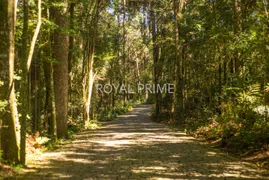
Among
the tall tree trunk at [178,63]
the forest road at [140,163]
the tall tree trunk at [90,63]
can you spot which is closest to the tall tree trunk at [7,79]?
the forest road at [140,163]

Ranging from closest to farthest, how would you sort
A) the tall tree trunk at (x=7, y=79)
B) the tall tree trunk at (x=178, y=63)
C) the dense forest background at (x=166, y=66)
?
1. the tall tree trunk at (x=7, y=79)
2. the dense forest background at (x=166, y=66)
3. the tall tree trunk at (x=178, y=63)

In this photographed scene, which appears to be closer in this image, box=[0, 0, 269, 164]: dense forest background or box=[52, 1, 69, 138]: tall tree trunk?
box=[0, 0, 269, 164]: dense forest background

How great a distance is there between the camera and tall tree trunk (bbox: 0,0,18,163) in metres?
6.73

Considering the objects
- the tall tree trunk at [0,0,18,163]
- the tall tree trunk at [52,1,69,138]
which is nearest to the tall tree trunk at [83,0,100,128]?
the tall tree trunk at [52,1,69,138]

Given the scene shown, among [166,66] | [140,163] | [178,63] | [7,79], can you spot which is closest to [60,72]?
→ [7,79]

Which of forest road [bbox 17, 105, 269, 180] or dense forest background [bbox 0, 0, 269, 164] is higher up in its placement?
dense forest background [bbox 0, 0, 269, 164]

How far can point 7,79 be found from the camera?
687cm

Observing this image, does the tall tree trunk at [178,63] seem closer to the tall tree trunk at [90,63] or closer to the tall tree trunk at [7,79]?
the tall tree trunk at [90,63]

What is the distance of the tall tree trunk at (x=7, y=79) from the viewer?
6.73 m

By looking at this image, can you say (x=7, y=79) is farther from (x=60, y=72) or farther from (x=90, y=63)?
(x=90, y=63)

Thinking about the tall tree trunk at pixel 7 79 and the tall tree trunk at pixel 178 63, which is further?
the tall tree trunk at pixel 178 63

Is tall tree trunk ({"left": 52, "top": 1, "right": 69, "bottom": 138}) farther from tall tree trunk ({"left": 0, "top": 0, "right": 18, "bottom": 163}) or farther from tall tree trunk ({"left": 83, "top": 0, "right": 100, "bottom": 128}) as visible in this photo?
tall tree trunk ({"left": 0, "top": 0, "right": 18, "bottom": 163})

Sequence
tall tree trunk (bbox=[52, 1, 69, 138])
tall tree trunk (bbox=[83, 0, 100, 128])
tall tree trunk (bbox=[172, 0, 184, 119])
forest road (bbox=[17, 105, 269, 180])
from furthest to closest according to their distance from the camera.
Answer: tall tree trunk (bbox=[172, 0, 184, 119]) < tall tree trunk (bbox=[83, 0, 100, 128]) < tall tree trunk (bbox=[52, 1, 69, 138]) < forest road (bbox=[17, 105, 269, 180])

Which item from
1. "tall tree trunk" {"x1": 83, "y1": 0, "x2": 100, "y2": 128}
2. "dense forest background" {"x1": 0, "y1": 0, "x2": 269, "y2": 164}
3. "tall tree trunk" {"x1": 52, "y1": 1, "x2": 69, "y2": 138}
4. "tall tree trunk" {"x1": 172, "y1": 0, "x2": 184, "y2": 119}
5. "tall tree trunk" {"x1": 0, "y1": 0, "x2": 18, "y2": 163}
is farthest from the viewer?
"tall tree trunk" {"x1": 172, "y1": 0, "x2": 184, "y2": 119}
